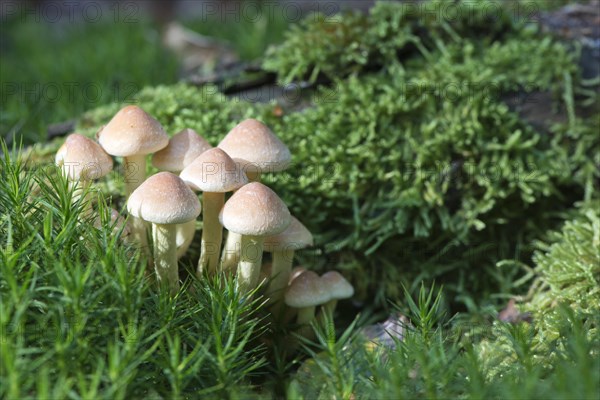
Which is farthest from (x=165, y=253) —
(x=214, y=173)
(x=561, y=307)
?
(x=561, y=307)

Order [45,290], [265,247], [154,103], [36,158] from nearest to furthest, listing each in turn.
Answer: [45,290] → [265,247] → [36,158] → [154,103]

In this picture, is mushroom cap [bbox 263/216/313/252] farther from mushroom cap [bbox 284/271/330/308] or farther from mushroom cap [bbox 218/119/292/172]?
mushroom cap [bbox 218/119/292/172]

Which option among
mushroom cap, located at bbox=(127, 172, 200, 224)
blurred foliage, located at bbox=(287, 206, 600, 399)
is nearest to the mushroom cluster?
mushroom cap, located at bbox=(127, 172, 200, 224)

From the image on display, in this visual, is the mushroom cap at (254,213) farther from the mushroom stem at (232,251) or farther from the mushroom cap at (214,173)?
the mushroom stem at (232,251)

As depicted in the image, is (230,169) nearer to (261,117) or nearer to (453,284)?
(261,117)

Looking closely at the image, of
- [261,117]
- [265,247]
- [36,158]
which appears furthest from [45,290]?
[261,117]

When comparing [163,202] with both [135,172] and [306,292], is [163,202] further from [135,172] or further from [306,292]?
[306,292]
